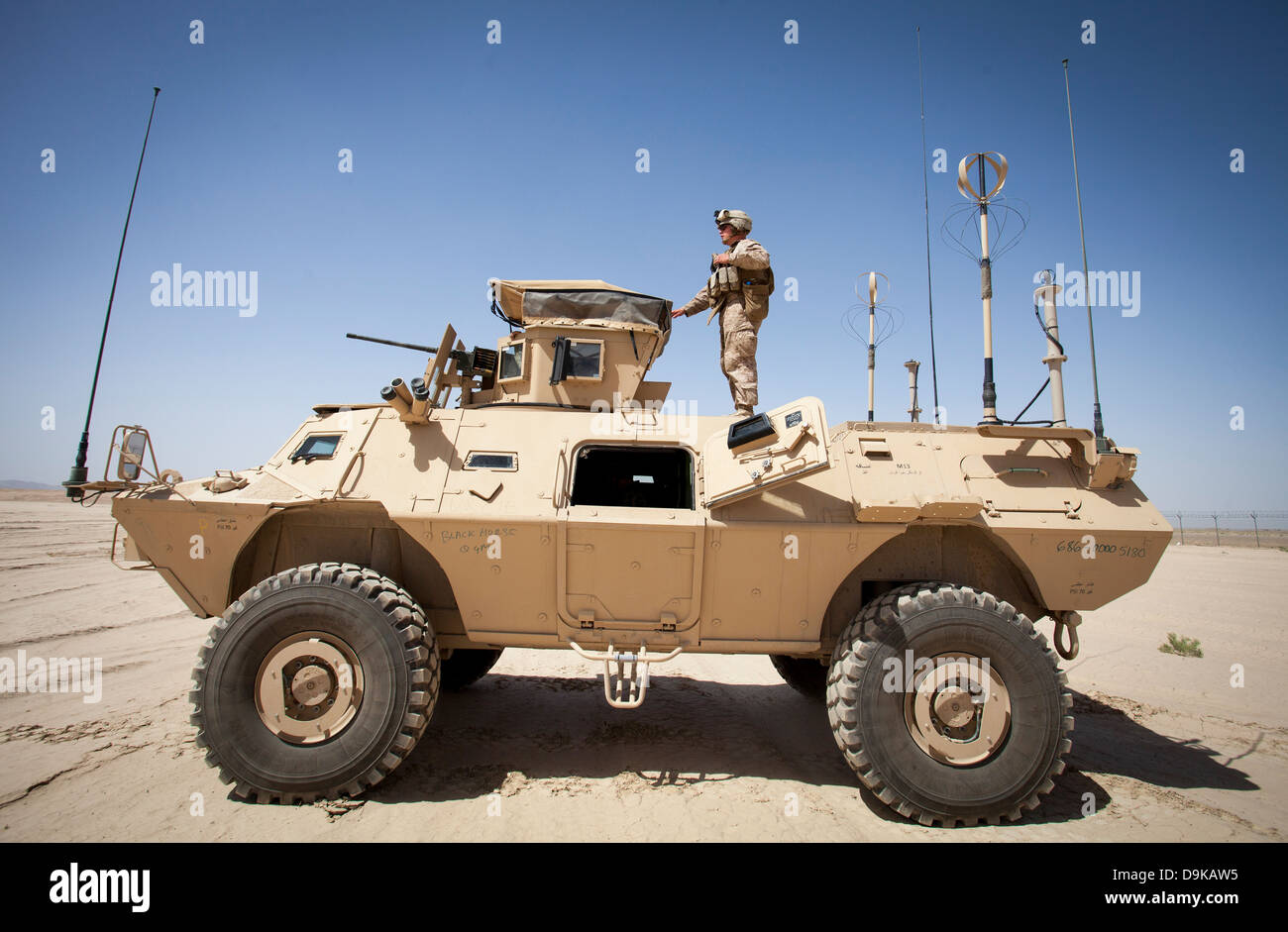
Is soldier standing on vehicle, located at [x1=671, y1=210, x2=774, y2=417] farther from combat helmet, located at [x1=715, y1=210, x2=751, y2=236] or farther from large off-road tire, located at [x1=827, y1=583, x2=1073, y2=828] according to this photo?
large off-road tire, located at [x1=827, y1=583, x2=1073, y2=828]

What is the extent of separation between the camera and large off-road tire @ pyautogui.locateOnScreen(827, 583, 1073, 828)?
3.66 metres

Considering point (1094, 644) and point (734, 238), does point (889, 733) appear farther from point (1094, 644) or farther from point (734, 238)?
point (1094, 644)

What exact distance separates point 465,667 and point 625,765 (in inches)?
94.2

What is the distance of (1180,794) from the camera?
13.5 feet

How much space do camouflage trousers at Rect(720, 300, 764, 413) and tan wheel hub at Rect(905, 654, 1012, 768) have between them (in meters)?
2.47

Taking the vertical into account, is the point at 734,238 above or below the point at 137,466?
above

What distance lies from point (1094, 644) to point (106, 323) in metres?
12.2

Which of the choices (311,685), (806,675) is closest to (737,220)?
(806,675)

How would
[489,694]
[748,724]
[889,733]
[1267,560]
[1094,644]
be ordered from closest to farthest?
[889,733] < [748,724] < [489,694] < [1094,644] < [1267,560]

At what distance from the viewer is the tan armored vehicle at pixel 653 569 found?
12.3ft

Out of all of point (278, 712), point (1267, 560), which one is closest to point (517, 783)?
point (278, 712)

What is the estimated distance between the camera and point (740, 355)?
5316 mm

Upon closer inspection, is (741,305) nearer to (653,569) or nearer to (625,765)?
(653,569)

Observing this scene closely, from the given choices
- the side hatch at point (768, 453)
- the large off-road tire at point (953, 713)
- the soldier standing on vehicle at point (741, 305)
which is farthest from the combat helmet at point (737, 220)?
the large off-road tire at point (953, 713)
